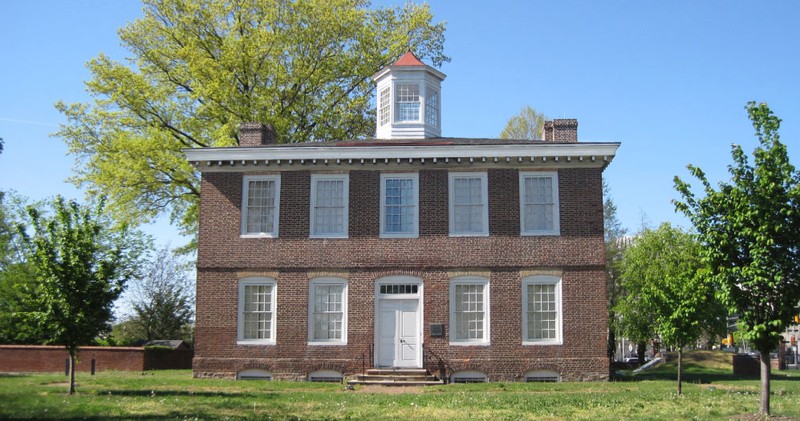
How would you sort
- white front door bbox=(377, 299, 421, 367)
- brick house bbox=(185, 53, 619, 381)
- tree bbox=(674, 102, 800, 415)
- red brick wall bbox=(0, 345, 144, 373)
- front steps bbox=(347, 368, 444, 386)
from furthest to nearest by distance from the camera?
red brick wall bbox=(0, 345, 144, 373) < white front door bbox=(377, 299, 421, 367) < brick house bbox=(185, 53, 619, 381) < front steps bbox=(347, 368, 444, 386) < tree bbox=(674, 102, 800, 415)

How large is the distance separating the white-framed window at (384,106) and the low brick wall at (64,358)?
454 inches

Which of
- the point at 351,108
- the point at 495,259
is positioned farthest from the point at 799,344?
the point at 495,259

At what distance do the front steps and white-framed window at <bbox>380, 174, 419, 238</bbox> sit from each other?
3.97 m

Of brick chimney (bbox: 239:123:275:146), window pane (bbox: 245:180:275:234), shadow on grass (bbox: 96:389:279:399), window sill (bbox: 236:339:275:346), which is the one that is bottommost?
shadow on grass (bbox: 96:389:279:399)

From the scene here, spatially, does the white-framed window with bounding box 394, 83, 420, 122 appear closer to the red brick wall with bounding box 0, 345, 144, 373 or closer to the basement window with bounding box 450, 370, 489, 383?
the basement window with bounding box 450, 370, 489, 383

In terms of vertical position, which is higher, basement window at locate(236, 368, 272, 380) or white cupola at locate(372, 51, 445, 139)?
white cupola at locate(372, 51, 445, 139)

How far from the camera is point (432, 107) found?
2847 cm

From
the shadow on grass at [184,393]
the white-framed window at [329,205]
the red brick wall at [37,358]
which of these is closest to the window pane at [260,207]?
the white-framed window at [329,205]

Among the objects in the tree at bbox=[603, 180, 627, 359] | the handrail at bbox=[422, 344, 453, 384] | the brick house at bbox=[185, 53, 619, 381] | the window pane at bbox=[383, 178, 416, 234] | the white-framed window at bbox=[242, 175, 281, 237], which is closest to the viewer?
the handrail at bbox=[422, 344, 453, 384]

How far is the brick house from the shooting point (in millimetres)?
23109

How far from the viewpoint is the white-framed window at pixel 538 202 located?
23547 millimetres

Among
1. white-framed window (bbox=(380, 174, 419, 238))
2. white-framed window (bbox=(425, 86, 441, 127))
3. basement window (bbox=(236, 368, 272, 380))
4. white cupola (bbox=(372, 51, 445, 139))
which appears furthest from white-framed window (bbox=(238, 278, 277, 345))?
white-framed window (bbox=(425, 86, 441, 127))

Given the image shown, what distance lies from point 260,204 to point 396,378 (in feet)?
21.9

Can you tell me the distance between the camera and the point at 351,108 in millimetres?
35969
